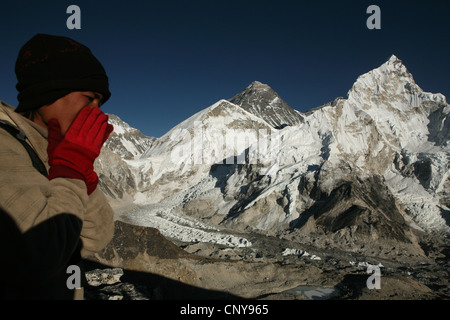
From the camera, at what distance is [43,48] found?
1.33m

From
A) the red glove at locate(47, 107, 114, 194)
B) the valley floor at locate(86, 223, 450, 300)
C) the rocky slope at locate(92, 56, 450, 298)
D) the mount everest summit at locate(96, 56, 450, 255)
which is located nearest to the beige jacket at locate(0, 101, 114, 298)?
the red glove at locate(47, 107, 114, 194)

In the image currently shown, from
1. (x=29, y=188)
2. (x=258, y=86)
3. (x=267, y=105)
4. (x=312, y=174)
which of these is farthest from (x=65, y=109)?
(x=258, y=86)

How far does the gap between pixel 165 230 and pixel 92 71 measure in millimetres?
23434

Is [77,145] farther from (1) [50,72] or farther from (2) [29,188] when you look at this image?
(1) [50,72]

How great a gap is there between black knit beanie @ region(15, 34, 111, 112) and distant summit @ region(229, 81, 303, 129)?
76347 millimetres

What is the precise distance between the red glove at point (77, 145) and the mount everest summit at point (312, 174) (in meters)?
19.2

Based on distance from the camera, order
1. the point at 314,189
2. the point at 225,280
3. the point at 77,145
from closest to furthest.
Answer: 1. the point at 77,145
2. the point at 225,280
3. the point at 314,189

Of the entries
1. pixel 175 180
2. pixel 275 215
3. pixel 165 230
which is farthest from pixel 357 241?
pixel 175 180

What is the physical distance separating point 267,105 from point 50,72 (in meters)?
90.7

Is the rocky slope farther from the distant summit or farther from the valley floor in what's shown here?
the distant summit

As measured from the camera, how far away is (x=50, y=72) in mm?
1311

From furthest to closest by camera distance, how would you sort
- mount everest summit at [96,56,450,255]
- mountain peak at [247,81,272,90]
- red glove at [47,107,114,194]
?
mountain peak at [247,81,272,90] < mount everest summit at [96,56,450,255] < red glove at [47,107,114,194]

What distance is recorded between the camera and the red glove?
3.62 feet

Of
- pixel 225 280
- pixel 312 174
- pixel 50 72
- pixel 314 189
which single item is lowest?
pixel 225 280
